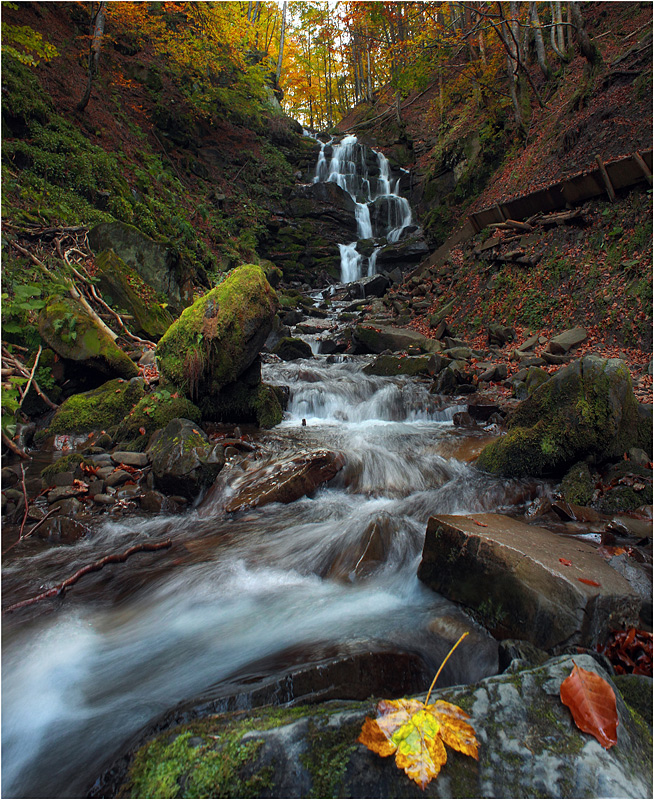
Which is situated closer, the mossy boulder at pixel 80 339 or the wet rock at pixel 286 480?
the wet rock at pixel 286 480

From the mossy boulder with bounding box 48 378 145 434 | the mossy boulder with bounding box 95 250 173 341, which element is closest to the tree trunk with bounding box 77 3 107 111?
the mossy boulder with bounding box 95 250 173 341

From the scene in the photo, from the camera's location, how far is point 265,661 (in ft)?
8.32

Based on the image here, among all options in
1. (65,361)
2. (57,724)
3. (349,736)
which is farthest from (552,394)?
(65,361)

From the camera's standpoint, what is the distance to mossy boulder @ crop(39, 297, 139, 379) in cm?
630

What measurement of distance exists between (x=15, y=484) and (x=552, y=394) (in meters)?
6.36

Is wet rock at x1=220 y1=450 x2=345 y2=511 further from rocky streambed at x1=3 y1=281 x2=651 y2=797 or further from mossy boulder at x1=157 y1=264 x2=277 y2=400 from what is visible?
mossy boulder at x1=157 y1=264 x2=277 y2=400

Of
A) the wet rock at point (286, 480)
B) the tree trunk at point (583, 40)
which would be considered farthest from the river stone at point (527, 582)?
the tree trunk at point (583, 40)

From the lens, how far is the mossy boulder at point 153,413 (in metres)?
5.64

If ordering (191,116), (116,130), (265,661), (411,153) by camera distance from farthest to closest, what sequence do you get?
(411,153) < (191,116) < (116,130) < (265,661)

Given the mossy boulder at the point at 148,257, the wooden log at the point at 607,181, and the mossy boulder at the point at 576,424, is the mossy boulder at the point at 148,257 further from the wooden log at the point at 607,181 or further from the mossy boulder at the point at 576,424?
the wooden log at the point at 607,181

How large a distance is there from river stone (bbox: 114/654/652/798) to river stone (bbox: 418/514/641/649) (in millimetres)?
816

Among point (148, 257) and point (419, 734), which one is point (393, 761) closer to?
point (419, 734)

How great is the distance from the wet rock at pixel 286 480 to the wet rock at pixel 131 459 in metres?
1.23

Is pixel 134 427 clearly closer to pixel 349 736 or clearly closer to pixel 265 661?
pixel 265 661
